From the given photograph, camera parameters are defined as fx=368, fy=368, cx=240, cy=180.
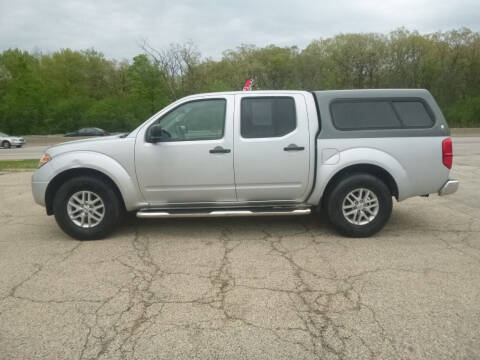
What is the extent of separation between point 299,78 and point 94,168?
3743 centimetres

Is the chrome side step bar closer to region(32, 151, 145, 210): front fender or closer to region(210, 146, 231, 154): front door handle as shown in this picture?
region(32, 151, 145, 210): front fender

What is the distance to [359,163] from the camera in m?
4.62

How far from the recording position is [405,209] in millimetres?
6199

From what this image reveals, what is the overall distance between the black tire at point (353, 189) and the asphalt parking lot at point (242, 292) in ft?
0.64

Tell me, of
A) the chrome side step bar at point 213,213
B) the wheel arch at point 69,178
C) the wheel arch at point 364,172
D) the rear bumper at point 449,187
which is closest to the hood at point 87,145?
the wheel arch at point 69,178

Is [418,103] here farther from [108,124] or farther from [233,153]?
[108,124]

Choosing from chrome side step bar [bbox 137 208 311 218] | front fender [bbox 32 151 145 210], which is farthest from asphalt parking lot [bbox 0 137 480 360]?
front fender [bbox 32 151 145 210]

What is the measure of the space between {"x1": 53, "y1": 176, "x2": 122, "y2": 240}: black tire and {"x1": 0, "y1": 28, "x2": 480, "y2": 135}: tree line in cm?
2635

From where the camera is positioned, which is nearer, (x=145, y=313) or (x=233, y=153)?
(x=145, y=313)

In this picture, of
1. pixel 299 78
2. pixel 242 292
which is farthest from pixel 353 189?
pixel 299 78

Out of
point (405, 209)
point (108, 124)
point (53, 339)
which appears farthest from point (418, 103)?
point (108, 124)

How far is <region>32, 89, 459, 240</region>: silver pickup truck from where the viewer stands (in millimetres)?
4641

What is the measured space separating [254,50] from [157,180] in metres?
40.4

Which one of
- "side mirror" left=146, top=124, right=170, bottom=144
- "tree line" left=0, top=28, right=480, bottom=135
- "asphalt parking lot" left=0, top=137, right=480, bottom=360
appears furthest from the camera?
"tree line" left=0, top=28, right=480, bottom=135
